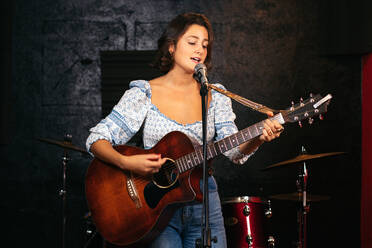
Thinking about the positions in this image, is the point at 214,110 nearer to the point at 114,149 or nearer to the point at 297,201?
the point at 114,149

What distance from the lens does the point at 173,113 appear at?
3088 millimetres

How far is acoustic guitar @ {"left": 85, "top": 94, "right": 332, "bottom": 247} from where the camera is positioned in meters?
2.75

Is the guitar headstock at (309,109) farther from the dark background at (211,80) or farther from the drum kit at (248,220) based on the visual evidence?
the dark background at (211,80)

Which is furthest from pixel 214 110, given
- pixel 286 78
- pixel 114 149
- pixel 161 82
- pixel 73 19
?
pixel 73 19

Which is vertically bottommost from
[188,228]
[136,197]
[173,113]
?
[188,228]

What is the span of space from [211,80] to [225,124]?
2188 millimetres

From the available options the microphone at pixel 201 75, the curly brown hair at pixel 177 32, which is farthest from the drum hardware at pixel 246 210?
the microphone at pixel 201 75

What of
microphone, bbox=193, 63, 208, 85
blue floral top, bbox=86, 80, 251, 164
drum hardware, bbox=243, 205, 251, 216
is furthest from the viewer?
drum hardware, bbox=243, 205, 251, 216

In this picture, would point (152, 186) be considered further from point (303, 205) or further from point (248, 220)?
A: point (303, 205)

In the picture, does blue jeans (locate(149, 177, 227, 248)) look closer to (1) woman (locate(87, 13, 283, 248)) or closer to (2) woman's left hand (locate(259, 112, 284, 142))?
(1) woman (locate(87, 13, 283, 248))

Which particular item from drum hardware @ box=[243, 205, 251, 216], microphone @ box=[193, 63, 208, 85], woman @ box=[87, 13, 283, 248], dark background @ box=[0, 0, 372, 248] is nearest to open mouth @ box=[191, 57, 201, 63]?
woman @ box=[87, 13, 283, 248]

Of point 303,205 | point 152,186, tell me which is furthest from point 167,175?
point 303,205

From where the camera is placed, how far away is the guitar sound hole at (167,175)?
289 centimetres

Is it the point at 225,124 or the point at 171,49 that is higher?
the point at 171,49
